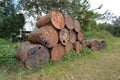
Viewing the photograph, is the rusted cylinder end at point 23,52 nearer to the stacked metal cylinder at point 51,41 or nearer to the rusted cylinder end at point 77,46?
the stacked metal cylinder at point 51,41

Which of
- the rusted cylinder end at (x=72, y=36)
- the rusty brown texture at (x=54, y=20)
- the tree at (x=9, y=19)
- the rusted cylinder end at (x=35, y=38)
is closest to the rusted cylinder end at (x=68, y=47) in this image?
the rusted cylinder end at (x=72, y=36)

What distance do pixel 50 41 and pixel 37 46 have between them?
38 cm

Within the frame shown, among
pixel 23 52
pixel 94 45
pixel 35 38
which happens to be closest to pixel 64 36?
pixel 35 38

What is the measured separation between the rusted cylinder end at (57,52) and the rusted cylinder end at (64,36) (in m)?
0.14

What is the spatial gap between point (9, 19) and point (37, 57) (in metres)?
7.67

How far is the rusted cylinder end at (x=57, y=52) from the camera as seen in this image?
474 centimetres

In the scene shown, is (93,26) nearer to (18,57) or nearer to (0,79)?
(18,57)

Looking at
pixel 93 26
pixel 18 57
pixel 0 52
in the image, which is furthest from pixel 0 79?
pixel 93 26

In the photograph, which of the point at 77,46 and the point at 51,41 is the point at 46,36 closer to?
the point at 51,41

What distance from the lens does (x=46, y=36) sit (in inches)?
181

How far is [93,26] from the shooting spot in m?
14.1

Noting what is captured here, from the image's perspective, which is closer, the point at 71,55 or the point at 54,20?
the point at 54,20

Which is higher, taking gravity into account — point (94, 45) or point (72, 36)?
point (72, 36)

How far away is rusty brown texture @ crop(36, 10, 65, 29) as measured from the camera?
4.87 meters
